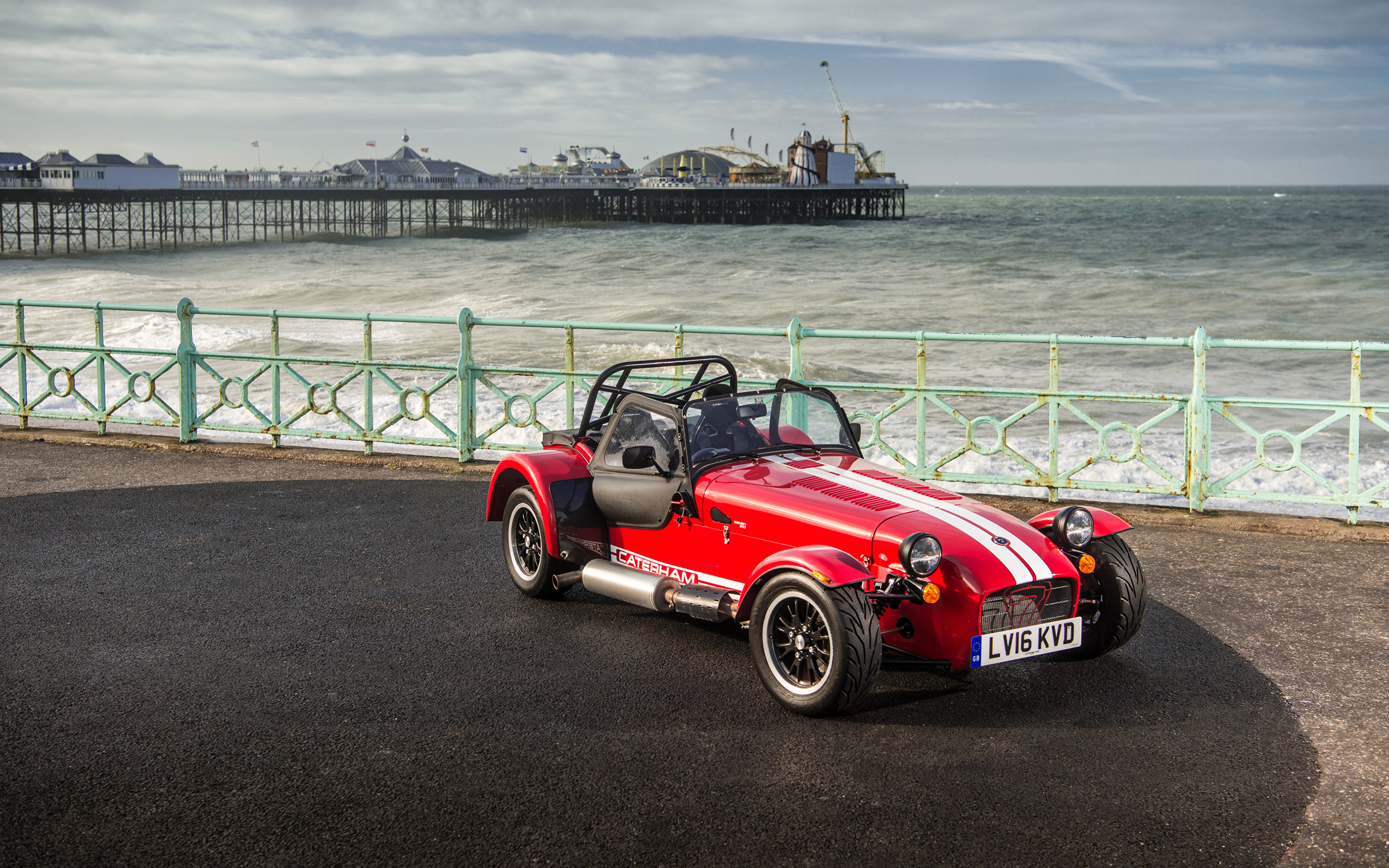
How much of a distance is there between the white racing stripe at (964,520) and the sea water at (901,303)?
11.7ft

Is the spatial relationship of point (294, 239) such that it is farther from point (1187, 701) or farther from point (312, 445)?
point (1187, 701)

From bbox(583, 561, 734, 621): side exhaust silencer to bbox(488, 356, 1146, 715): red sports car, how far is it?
0.4 inches

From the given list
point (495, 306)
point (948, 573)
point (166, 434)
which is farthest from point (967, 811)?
point (495, 306)

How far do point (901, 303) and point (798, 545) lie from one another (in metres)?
34.2

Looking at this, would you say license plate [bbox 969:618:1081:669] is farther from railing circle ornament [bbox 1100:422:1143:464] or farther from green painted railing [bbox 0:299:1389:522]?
railing circle ornament [bbox 1100:422:1143:464]

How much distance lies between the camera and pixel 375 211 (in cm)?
8631

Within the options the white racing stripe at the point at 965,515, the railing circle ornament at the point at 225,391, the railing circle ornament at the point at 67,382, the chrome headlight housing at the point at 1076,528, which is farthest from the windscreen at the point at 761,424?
the railing circle ornament at the point at 67,382

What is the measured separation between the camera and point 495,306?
39312 millimetres

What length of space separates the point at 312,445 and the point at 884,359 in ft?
51.4

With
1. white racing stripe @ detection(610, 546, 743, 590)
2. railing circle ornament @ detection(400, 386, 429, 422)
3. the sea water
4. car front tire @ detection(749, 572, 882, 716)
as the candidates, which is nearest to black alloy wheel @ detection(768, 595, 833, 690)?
car front tire @ detection(749, 572, 882, 716)

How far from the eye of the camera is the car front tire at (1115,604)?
546cm

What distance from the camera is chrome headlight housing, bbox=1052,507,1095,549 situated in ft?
18.2

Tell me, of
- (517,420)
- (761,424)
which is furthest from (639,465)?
(517,420)

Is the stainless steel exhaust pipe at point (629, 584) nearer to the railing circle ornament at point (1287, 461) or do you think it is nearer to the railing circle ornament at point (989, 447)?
the railing circle ornament at point (989, 447)
